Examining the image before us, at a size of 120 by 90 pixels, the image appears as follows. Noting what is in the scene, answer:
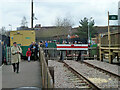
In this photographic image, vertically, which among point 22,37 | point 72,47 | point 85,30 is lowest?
point 72,47

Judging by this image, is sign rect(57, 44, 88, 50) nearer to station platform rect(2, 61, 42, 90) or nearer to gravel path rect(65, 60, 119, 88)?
gravel path rect(65, 60, 119, 88)

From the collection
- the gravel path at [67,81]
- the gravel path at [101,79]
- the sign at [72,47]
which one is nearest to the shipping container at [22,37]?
the sign at [72,47]

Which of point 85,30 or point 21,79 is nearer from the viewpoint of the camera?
point 21,79

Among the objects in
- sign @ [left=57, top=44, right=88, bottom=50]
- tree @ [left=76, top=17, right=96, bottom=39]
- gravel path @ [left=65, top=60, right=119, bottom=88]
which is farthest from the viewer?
tree @ [left=76, top=17, right=96, bottom=39]

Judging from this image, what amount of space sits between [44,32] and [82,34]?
18.2 m

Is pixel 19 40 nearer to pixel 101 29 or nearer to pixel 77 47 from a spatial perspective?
pixel 77 47

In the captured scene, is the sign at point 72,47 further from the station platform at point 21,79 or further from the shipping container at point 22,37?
the station platform at point 21,79

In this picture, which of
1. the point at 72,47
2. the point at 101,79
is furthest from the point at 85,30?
the point at 101,79

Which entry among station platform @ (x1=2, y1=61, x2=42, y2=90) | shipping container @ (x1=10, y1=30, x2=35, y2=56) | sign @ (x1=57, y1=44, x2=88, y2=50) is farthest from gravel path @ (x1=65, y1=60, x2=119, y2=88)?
shipping container @ (x1=10, y1=30, x2=35, y2=56)

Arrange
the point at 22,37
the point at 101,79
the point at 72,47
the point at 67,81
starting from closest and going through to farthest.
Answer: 1. the point at 67,81
2. the point at 101,79
3. the point at 72,47
4. the point at 22,37

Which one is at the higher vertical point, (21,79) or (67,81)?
(21,79)

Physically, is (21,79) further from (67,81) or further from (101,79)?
(101,79)

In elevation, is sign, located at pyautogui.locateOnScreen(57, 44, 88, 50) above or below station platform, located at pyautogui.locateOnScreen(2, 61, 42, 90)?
above

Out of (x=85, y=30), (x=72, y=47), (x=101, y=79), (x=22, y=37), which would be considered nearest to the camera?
(x=101, y=79)
